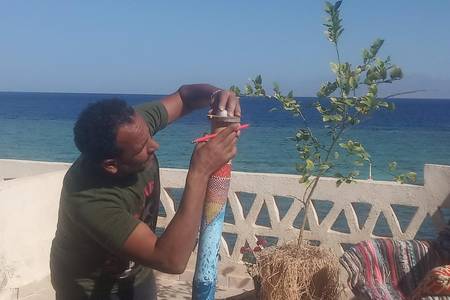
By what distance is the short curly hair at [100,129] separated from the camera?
2.09m

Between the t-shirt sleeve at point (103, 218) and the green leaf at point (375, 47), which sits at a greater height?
the green leaf at point (375, 47)

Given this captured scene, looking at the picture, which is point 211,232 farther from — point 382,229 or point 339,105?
point 382,229

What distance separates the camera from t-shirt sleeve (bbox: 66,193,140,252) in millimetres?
2088

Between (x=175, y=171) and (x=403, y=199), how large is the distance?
1765mm

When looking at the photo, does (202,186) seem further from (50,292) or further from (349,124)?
(50,292)

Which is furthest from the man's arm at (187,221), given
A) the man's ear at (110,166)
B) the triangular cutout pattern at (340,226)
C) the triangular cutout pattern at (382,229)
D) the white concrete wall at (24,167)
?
the white concrete wall at (24,167)

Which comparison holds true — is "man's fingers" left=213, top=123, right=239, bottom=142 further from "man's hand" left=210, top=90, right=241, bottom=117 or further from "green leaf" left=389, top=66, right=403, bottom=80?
"green leaf" left=389, top=66, right=403, bottom=80

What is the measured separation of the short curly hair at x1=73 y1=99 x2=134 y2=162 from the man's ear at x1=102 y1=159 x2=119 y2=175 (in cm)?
2

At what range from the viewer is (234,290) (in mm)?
4945

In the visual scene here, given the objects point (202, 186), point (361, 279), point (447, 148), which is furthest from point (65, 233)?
point (447, 148)

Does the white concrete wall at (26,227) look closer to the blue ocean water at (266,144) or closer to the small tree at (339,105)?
the small tree at (339,105)

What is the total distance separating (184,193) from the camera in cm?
206

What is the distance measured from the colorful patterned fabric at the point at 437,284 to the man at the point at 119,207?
5.80ft

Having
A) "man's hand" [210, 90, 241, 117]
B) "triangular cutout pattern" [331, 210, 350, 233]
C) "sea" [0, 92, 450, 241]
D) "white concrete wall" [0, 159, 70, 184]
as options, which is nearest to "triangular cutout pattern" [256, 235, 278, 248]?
"triangular cutout pattern" [331, 210, 350, 233]
